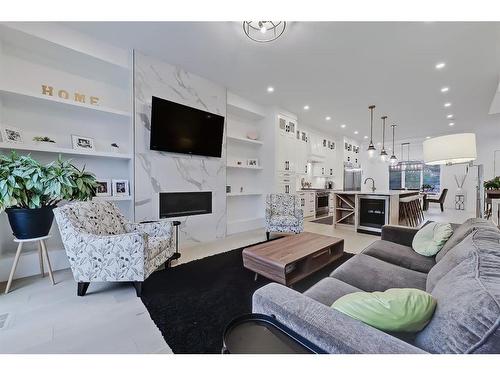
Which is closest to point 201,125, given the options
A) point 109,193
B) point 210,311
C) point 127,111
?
point 127,111

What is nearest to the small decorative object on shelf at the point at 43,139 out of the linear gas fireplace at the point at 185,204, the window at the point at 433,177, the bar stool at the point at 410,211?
the linear gas fireplace at the point at 185,204

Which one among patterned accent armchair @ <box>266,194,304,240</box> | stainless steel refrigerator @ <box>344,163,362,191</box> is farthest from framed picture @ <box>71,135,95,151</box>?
stainless steel refrigerator @ <box>344,163,362,191</box>

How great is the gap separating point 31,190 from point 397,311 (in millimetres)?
3088

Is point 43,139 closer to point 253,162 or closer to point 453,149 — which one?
point 253,162

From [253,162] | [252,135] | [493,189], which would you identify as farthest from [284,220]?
[493,189]

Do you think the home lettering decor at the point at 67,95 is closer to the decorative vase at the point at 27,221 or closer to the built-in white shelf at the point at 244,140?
the decorative vase at the point at 27,221

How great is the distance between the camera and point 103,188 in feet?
10.1

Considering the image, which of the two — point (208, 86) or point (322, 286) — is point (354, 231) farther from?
point (208, 86)

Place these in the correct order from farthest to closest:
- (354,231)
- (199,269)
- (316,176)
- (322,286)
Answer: (316,176), (354,231), (199,269), (322,286)

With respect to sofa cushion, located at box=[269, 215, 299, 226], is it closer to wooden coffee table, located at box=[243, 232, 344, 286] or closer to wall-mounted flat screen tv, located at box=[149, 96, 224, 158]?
wooden coffee table, located at box=[243, 232, 344, 286]
